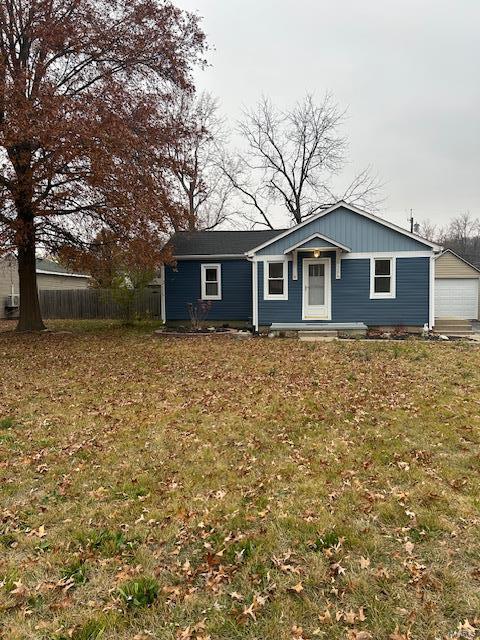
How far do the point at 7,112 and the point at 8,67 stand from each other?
100 inches

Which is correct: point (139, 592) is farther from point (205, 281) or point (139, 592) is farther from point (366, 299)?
point (205, 281)

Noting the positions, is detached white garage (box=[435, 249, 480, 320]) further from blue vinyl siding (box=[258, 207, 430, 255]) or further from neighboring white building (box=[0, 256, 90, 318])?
neighboring white building (box=[0, 256, 90, 318])

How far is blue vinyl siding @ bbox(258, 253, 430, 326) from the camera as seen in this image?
45.2ft

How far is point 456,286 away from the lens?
21.0m

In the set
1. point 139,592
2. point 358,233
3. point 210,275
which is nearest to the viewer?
point 139,592

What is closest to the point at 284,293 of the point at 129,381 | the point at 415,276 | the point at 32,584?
the point at 415,276

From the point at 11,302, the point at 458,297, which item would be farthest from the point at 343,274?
the point at 11,302

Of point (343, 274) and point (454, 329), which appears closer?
point (343, 274)

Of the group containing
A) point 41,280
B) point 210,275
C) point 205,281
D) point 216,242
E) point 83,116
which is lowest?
point 205,281

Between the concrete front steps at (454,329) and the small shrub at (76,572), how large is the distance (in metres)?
13.7

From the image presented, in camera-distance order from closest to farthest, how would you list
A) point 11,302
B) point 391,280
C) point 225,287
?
point 391,280 → point 225,287 → point 11,302

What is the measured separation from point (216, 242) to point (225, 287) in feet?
7.04

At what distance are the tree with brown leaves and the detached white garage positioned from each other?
590 inches

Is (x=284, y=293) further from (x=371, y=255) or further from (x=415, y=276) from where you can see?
(x=415, y=276)
